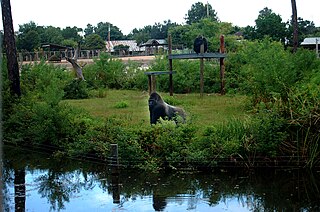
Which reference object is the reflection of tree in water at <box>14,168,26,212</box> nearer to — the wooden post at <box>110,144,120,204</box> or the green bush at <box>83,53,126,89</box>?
the wooden post at <box>110,144,120,204</box>

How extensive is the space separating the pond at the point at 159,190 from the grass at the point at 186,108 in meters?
3.35

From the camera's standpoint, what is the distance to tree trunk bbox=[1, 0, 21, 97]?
14.0 metres

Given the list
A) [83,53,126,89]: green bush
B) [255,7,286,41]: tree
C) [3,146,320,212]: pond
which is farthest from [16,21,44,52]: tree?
[3,146,320,212]: pond

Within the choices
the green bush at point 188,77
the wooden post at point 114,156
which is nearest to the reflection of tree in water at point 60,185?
the wooden post at point 114,156

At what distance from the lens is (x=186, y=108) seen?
14758mm

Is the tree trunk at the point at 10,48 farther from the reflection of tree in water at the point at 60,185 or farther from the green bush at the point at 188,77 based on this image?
the green bush at the point at 188,77

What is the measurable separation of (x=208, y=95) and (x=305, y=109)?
10822 mm

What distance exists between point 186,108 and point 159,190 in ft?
24.5

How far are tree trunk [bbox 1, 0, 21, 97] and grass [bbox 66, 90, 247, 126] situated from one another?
94.6 inches

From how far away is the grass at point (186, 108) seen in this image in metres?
12.8

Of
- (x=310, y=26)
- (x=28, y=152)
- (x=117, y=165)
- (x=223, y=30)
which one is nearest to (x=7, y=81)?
(x=28, y=152)

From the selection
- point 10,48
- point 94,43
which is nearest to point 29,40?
point 94,43

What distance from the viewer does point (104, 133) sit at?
30.7ft

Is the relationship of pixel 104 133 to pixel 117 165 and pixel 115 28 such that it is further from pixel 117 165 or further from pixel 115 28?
pixel 115 28
